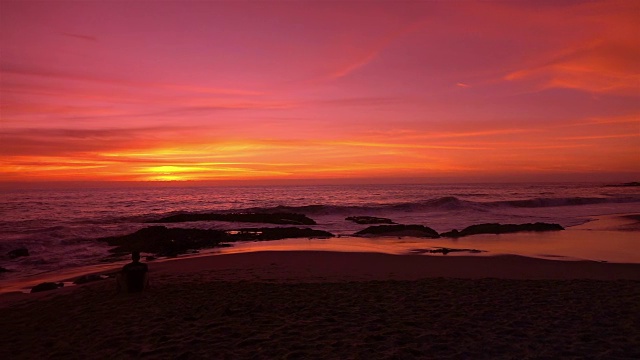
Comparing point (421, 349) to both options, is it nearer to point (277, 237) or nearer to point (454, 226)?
point (277, 237)

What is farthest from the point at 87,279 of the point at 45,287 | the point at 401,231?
the point at 401,231

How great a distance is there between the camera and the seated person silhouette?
11.7m

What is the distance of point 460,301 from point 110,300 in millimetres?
8829

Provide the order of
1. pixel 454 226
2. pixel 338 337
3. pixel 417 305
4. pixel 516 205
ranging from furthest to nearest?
1. pixel 516 205
2. pixel 454 226
3. pixel 417 305
4. pixel 338 337

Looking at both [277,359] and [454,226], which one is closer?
[277,359]

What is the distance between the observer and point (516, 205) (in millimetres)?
60062

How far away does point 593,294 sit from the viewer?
10430mm

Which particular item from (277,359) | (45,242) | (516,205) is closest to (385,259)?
(277,359)

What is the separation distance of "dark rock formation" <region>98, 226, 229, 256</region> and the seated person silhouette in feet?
27.4

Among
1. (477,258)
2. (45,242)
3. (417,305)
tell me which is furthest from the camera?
(45,242)

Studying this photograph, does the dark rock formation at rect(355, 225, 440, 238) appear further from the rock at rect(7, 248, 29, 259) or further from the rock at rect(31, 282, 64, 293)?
the rock at rect(7, 248, 29, 259)

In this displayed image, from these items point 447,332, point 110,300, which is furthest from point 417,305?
point 110,300

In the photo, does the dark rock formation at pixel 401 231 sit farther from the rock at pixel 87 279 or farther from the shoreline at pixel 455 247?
the rock at pixel 87 279

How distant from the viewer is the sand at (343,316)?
23.6ft
